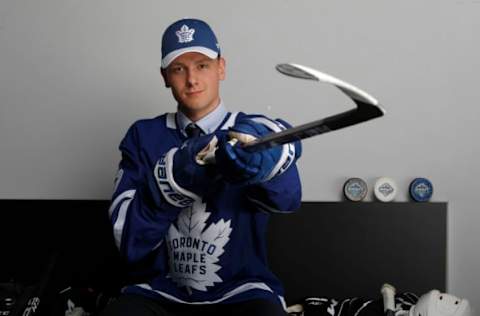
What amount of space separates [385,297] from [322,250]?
35cm

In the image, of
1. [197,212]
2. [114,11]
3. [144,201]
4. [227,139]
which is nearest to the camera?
[227,139]

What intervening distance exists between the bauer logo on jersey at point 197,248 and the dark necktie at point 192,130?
0.56 ft

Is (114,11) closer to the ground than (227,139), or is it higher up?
higher up

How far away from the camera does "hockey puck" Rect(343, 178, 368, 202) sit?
8.27 feet

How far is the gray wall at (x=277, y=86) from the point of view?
8.24 ft

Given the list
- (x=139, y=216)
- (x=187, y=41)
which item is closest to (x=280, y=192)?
(x=139, y=216)

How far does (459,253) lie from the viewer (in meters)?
2.51

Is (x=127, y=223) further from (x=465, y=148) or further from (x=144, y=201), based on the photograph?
(x=465, y=148)

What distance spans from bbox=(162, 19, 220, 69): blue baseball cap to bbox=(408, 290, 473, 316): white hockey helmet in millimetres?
854

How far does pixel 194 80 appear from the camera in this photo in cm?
184

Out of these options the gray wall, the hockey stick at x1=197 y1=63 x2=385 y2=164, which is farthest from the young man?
the gray wall

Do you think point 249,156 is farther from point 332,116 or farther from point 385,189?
point 385,189

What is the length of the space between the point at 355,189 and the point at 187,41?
0.92 m

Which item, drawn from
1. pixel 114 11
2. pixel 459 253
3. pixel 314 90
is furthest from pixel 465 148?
pixel 114 11
